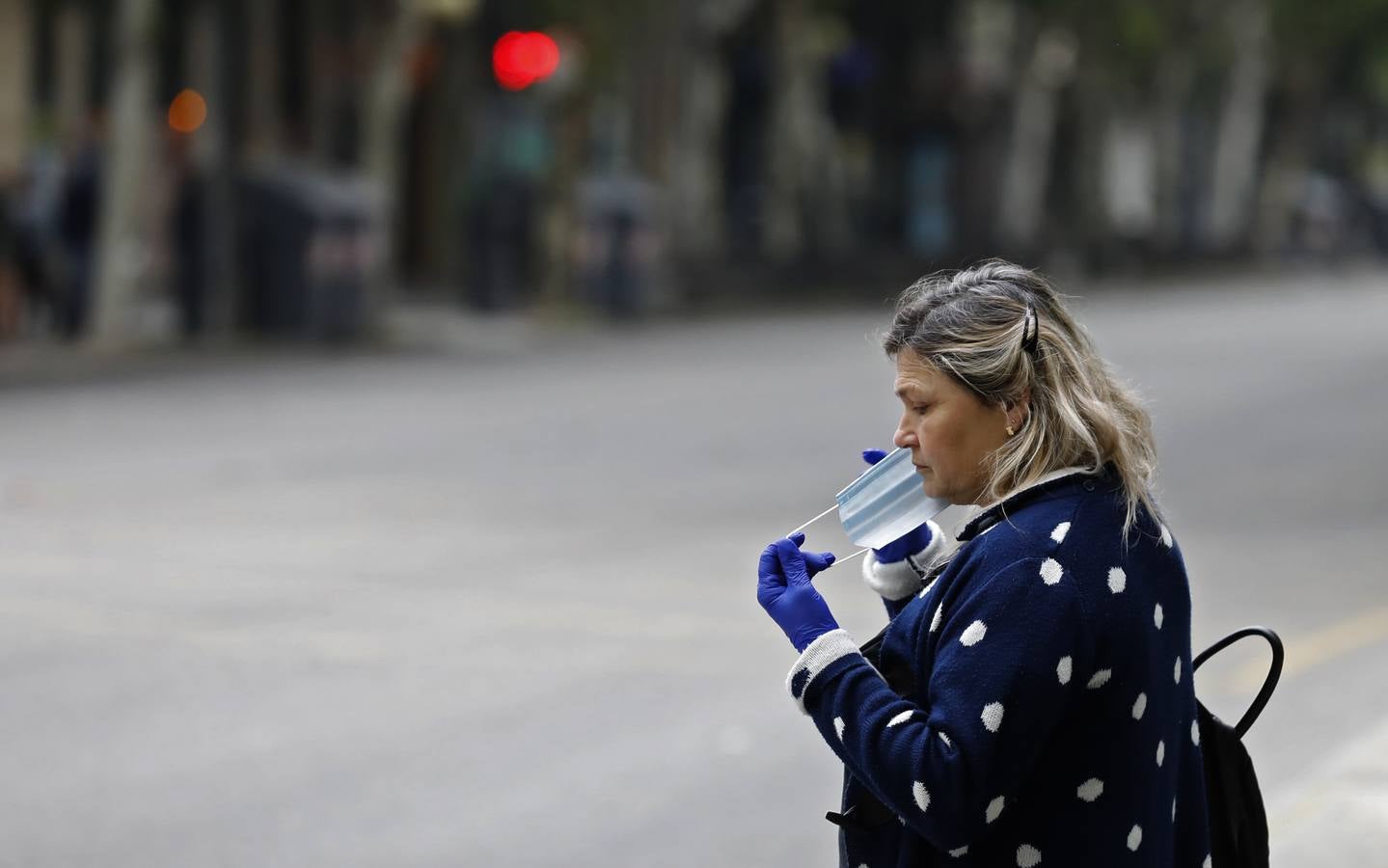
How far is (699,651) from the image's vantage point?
7.40 meters

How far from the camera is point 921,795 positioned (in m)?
2.41

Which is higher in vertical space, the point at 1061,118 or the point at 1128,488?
the point at 1128,488

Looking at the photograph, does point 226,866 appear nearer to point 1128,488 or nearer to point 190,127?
point 1128,488

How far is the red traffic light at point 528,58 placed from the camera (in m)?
24.3

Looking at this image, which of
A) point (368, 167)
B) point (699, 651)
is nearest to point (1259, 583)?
point (699, 651)

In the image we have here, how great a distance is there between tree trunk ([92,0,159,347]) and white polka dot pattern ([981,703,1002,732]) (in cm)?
1790

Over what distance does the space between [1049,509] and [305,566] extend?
678cm

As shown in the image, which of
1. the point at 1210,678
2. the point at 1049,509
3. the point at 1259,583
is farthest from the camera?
the point at 1259,583

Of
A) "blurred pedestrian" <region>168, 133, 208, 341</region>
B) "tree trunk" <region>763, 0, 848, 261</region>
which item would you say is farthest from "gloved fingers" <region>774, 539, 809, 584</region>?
"tree trunk" <region>763, 0, 848, 261</region>

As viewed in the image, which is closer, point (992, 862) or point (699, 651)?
point (992, 862)

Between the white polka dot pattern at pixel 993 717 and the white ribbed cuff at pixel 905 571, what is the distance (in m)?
0.48

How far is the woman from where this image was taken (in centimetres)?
240

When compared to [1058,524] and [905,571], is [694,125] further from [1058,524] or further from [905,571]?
[1058,524]

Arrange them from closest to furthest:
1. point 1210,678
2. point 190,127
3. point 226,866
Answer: point 226,866, point 1210,678, point 190,127
